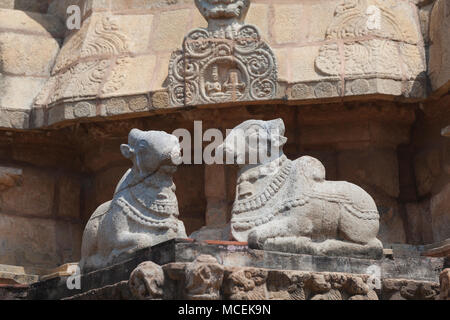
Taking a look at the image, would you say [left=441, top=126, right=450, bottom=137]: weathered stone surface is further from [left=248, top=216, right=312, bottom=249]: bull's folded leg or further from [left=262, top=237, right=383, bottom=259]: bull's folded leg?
[left=248, top=216, right=312, bottom=249]: bull's folded leg

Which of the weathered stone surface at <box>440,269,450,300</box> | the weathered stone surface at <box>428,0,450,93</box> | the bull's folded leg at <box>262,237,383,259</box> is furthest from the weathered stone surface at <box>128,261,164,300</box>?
the weathered stone surface at <box>428,0,450,93</box>

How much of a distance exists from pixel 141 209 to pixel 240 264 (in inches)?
54.5

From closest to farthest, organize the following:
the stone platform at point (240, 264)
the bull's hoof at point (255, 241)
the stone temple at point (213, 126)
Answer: the stone platform at point (240, 264) < the bull's hoof at point (255, 241) < the stone temple at point (213, 126)

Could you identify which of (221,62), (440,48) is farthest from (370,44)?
(221,62)

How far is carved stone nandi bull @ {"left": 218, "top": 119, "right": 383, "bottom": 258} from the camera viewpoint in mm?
10570

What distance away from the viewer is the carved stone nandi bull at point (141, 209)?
10877 millimetres

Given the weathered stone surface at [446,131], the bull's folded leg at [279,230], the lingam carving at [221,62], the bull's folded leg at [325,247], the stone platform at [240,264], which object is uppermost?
the lingam carving at [221,62]

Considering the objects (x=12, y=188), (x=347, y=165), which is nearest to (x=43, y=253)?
(x=12, y=188)

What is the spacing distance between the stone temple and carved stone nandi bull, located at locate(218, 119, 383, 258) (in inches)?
0.8

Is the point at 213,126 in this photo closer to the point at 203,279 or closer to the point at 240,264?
the point at 240,264

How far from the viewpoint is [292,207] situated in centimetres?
1071

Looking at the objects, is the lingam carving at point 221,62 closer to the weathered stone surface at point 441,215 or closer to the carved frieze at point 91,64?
the carved frieze at point 91,64

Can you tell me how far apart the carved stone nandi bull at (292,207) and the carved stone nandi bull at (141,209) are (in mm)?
538

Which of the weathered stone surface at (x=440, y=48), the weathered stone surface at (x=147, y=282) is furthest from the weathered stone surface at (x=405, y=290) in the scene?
the weathered stone surface at (x=440, y=48)
